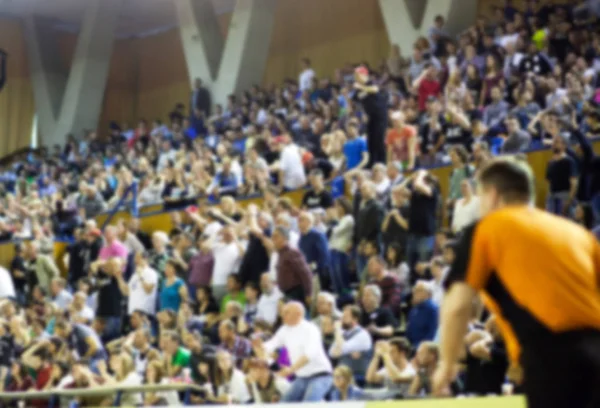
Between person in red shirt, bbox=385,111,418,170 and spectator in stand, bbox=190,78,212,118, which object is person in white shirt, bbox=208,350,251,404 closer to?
person in red shirt, bbox=385,111,418,170

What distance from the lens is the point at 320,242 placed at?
11.7m

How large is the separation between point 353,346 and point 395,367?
88 centimetres

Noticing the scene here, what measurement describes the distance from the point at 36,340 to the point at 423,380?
5.96 meters

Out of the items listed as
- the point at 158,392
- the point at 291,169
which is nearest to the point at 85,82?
the point at 291,169

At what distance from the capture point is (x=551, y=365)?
122 inches

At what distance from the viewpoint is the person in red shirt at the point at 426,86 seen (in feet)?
49.3

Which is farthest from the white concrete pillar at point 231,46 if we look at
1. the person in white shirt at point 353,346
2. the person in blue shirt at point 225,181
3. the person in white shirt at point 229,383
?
the person in white shirt at point 353,346

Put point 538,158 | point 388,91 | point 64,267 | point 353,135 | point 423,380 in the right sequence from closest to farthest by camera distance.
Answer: point 423,380
point 538,158
point 353,135
point 388,91
point 64,267

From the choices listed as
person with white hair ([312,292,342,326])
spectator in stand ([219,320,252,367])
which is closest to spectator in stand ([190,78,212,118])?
spectator in stand ([219,320,252,367])

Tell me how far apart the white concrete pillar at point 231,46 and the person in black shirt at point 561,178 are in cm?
1257

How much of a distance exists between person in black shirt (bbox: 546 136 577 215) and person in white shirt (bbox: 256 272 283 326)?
2901 millimetres

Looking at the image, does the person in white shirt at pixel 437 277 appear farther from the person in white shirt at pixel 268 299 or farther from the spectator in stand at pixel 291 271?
the person in white shirt at pixel 268 299

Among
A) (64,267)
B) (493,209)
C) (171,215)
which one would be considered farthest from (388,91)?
(493,209)

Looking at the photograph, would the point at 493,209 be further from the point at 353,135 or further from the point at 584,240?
the point at 353,135
